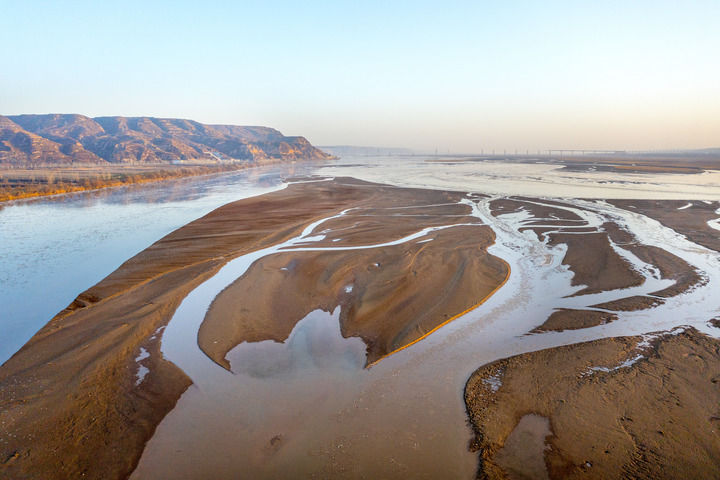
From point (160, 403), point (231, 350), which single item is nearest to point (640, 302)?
point (231, 350)

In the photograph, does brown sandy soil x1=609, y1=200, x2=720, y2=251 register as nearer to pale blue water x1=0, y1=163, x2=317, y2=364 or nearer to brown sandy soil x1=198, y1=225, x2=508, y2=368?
brown sandy soil x1=198, y1=225, x2=508, y2=368

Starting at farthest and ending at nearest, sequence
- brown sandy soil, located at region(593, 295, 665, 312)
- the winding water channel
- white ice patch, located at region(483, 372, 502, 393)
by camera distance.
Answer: brown sandy soil, located at region(593, 295, 665, 312) → white ice patch, located at region(483, 372, 502, 393) → the winding water channel

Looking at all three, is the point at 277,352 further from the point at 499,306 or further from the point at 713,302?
the point at 713,302

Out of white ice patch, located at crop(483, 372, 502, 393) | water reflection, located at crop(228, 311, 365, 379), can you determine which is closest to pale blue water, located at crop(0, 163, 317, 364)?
water reflection, located at crop(228, 311, 365, 379)

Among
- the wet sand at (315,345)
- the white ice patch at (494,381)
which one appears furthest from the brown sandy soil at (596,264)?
the white ice patch at (494,381)

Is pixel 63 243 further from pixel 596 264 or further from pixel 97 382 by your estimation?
pixel 596 264

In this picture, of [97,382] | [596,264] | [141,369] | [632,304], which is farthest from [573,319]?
[97,382]
